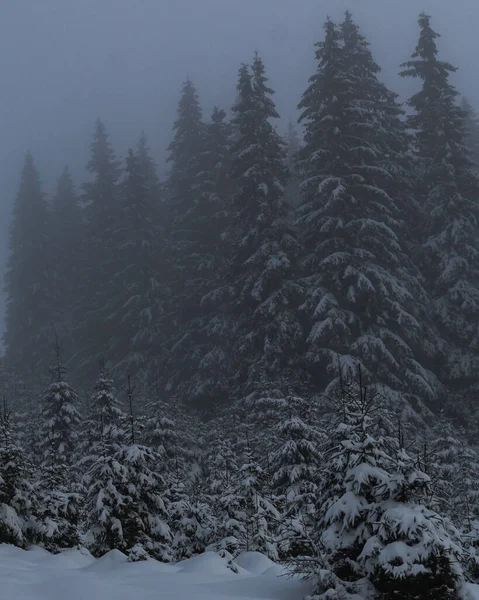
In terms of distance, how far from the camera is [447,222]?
26.3 metres

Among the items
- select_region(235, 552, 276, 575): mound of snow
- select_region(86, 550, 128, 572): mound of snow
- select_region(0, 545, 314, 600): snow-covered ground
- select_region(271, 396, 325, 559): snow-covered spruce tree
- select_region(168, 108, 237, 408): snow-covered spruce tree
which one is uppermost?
select_region(168, 108, 237, 408): snow-covered spruce tree

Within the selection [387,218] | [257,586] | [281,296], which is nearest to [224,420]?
[281,296]

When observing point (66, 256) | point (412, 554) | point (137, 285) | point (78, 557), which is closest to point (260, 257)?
point (137, 285)

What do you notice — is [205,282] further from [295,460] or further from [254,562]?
[254,562]

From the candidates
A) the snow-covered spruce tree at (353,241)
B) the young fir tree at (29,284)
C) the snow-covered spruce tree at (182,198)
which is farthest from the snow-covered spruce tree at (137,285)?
the snow-covered spruce tree at (353,241)

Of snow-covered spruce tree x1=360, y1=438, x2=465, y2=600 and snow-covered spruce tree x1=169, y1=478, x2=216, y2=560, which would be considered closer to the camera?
snow-covered spruce tree x1=360, y1=438, x2=465, y2=600

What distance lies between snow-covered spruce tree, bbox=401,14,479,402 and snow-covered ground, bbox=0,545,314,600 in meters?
17.7

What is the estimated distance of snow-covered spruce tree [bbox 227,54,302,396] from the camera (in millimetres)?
24859

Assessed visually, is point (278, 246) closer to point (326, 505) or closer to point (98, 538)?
point (98, 538)

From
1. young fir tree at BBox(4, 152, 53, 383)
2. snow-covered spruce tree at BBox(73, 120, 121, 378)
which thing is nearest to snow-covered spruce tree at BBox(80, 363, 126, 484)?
snow-covered spruce tree at BBox(73, 120, 121, 378)

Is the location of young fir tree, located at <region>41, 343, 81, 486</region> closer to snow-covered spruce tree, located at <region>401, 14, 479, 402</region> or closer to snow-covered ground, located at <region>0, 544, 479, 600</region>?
snow-covered ground, located at <region>0, 544, 479, 600</region>

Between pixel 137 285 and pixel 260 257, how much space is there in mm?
10923

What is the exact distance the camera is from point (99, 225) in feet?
139

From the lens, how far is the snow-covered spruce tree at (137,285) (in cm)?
3275
